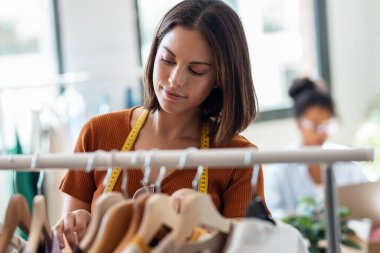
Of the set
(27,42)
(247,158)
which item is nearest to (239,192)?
(247,158)

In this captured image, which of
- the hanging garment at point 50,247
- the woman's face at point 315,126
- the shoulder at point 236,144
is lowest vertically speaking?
the woman's face at point 315,126

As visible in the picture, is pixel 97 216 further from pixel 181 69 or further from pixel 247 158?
pixel 181 69

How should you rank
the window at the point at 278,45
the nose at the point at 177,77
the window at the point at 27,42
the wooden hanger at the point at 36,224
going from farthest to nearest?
the window at the point at 278,45 → the window at the point at 27,42 → the nose at the point at 177,77 → the wooden hanger at the point at 36,224

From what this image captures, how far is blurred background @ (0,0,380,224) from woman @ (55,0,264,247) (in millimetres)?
1365

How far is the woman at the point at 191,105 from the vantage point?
1.67 metres

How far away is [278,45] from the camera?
5156 millimetres

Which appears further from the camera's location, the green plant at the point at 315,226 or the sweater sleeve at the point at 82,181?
the green plant at the point at 315,226

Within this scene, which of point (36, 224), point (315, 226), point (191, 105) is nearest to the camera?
point (36, 224)

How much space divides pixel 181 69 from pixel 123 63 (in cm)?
275

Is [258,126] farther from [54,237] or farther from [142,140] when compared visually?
[54,237]

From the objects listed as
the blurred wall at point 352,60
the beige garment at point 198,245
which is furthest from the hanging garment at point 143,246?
the blurred wall at point 352,60

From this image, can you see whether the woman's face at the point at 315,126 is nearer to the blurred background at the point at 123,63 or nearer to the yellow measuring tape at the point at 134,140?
the blurred background at the point at 123,63

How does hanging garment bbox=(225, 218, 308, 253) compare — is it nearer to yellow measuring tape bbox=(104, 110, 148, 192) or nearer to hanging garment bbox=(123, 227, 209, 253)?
hanging garment bbox=(123, 227, 209, 253)

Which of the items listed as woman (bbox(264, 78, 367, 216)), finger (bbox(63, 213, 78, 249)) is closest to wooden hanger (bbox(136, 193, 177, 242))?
finger (bbox(63, 213, 78, 249))
